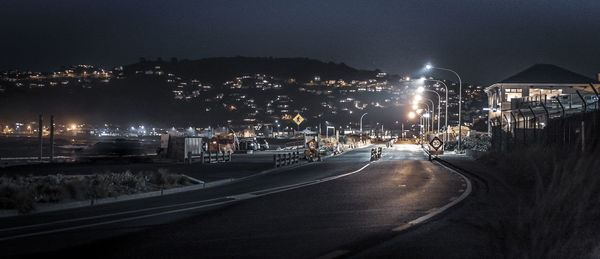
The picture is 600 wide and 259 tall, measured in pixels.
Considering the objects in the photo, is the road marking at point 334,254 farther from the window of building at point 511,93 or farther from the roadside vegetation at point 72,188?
the window of building at point 511,93

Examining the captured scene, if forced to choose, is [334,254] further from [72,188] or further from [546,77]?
[546,77]

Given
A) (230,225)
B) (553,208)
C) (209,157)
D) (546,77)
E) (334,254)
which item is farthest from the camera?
(546,77)

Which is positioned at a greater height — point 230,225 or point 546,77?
point 546,77

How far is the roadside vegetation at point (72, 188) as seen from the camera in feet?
44.5

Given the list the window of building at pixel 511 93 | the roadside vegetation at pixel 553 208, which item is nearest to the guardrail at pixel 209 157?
the roadside vegetation at pixel 553 208

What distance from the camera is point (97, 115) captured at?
546 feet

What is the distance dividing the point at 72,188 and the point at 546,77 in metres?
72.9

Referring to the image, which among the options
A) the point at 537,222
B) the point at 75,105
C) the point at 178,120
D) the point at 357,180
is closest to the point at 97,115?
the point at 75,105

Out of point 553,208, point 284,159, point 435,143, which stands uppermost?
point 435,143

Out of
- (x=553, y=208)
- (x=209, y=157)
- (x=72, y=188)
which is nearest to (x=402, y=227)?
(x=553, y=208)

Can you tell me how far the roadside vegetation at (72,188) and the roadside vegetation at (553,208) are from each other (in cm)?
1045

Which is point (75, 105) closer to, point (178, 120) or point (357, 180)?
point (178, 120)

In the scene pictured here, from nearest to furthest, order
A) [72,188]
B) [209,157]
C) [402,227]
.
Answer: [402,227] < [72,188] < [209,157]

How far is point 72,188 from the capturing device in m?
15.6
